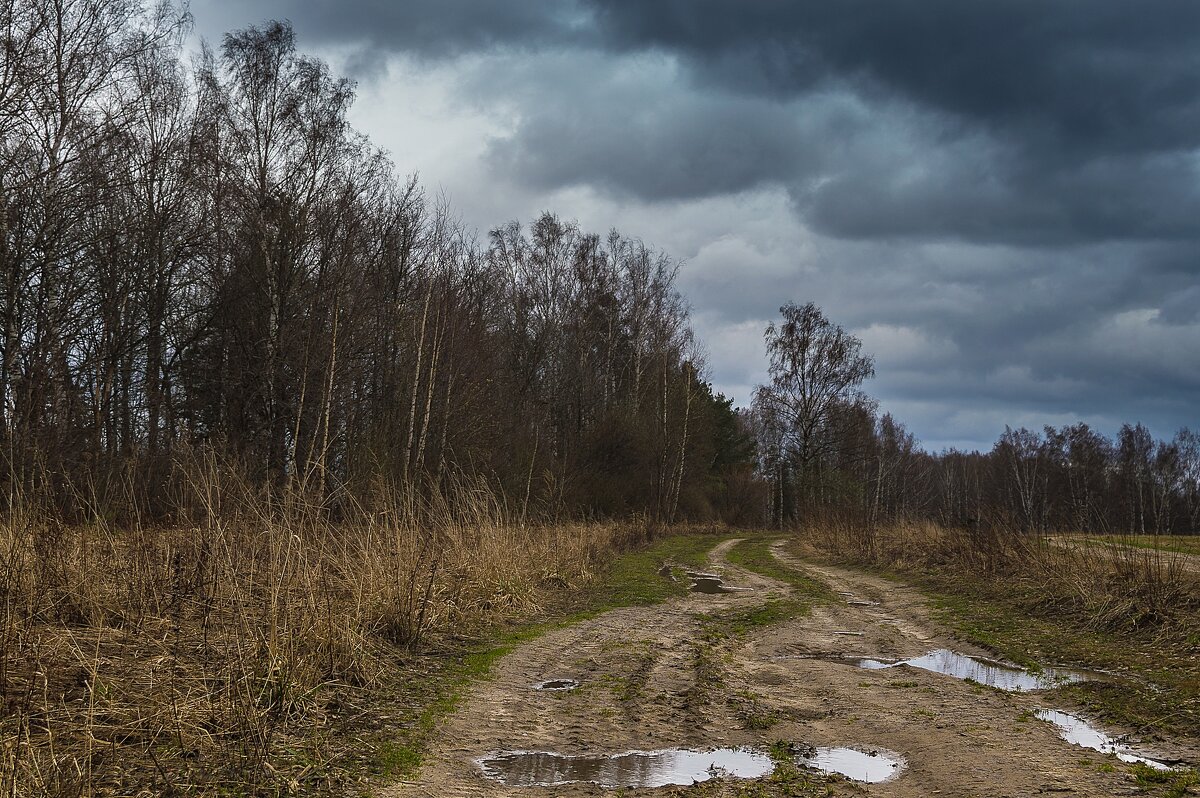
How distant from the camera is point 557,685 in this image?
611cm

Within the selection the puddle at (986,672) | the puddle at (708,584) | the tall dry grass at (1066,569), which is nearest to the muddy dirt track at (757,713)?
the puddle at (986,672)

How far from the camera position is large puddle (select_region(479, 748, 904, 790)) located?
3.96 meters

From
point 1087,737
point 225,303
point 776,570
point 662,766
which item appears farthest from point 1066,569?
point 225,303

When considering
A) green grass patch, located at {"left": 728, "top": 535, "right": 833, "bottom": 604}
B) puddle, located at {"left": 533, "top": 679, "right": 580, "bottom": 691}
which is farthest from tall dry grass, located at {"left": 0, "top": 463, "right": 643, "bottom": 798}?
green grass patch, located at {"left": 728, "top": 535, "right": 833, "bottom": 604}

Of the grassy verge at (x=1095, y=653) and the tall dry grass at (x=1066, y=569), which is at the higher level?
the tall dry grass at (x=1066, y=569)

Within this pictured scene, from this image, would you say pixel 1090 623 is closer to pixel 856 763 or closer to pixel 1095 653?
pixel 1095 653

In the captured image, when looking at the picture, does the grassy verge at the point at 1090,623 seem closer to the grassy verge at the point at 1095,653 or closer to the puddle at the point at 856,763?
the grassy verge at the point at 1095,653

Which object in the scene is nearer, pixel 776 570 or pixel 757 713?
pixel 757 713

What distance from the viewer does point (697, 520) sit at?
3781 centimetres

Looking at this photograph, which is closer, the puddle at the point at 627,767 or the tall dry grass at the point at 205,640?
the tall dry grass at the point at 205,640

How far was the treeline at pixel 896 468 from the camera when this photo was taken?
66.1ft

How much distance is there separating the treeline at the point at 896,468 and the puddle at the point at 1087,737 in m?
4.69

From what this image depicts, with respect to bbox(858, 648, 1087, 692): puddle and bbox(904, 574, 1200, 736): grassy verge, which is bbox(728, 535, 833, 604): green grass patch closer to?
bbox(904, 574, 1200, 736): grassy verge

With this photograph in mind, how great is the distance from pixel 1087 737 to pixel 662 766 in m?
2.57
